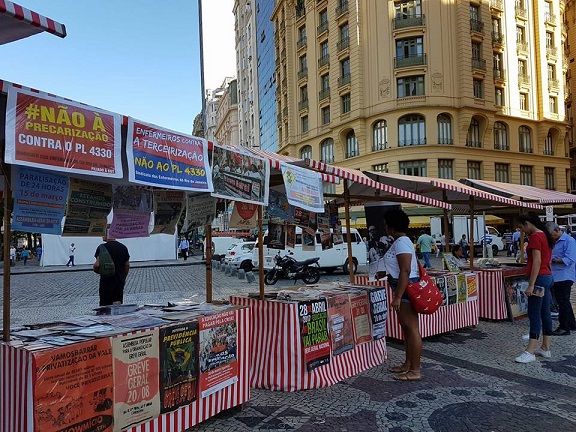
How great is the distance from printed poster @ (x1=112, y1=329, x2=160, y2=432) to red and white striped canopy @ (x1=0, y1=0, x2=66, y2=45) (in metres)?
2.04

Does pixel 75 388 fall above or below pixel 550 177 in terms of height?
below

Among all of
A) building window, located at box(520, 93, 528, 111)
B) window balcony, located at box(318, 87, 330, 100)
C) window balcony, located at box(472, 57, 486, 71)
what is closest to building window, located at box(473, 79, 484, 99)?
window balcony, located at box(472, 57, 486, 71)

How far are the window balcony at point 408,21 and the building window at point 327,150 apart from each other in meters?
10.9

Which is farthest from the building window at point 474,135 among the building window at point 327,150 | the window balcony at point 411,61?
the building window at point 327,150

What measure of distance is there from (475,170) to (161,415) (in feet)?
124

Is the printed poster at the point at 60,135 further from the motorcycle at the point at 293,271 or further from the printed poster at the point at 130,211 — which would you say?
the motorcycle at the point at 293,271

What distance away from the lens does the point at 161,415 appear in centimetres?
359

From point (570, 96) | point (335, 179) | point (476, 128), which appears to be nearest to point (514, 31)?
point (476, 128)

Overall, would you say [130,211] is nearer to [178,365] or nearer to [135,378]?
[178,365]

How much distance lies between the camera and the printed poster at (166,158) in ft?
11.9

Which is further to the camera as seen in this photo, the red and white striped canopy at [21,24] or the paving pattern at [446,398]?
the paving pattern at [446,398]

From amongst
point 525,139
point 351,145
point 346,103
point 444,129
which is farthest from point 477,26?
point 351,145

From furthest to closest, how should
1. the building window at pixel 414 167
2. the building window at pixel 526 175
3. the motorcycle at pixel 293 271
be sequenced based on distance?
the building window at pixel 526 175
the building window at pixel 414 167
the motorcycle at pixel 293 271

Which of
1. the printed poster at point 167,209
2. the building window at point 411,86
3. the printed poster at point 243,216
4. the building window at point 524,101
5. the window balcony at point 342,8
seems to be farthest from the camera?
the building window at point 524,101
